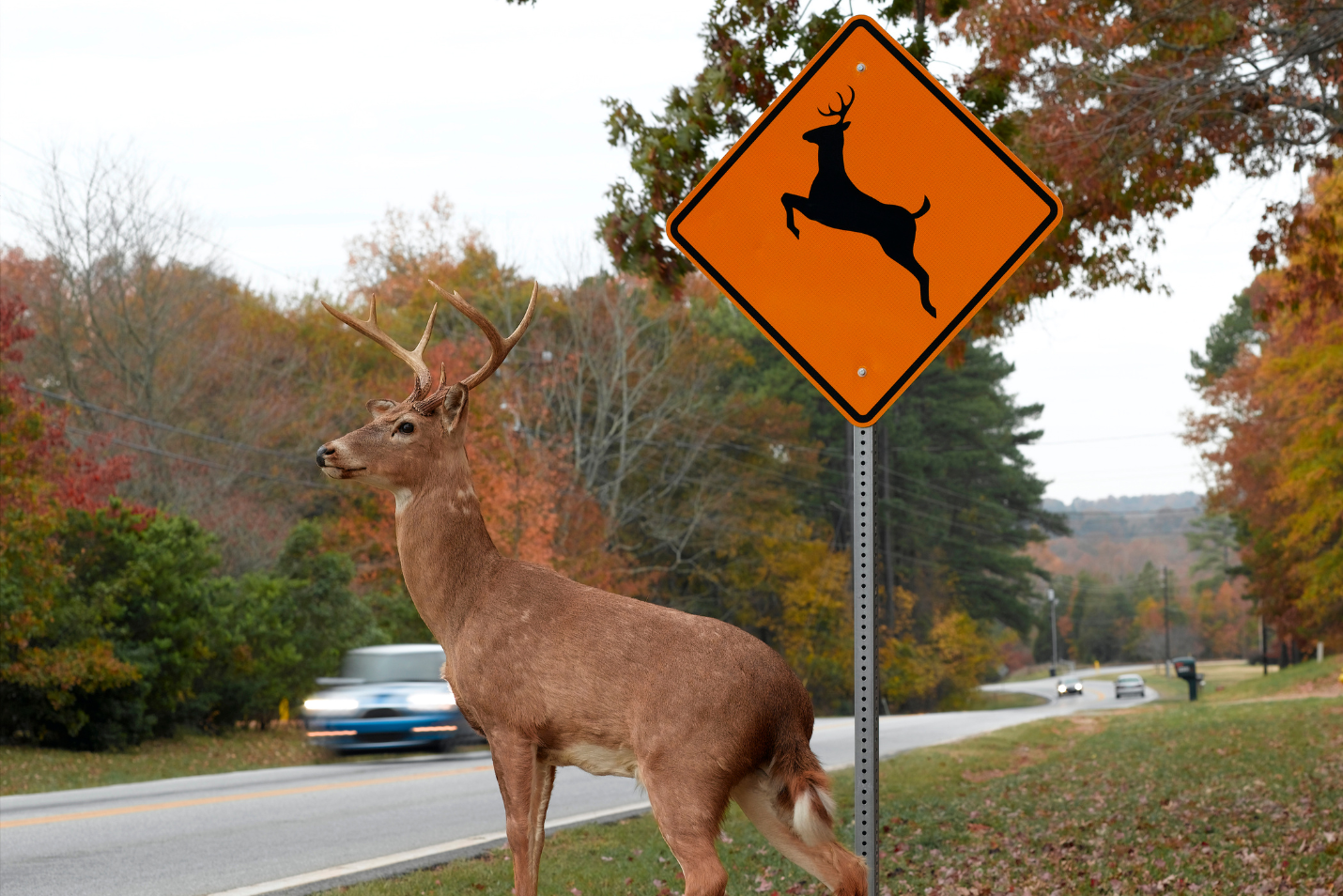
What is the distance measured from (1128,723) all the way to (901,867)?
955 inches

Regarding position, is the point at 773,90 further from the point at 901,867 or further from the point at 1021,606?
the point at 1021,606

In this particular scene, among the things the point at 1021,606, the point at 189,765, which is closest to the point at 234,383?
the point at 189,765

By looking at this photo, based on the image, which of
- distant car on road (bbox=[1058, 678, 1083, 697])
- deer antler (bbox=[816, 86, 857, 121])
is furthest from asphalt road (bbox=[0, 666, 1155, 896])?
distant car on road (bbox=[1058, 678, 1083, 697])

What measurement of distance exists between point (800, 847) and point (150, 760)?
18.0m

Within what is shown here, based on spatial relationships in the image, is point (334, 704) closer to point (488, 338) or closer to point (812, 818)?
point (488, 338)

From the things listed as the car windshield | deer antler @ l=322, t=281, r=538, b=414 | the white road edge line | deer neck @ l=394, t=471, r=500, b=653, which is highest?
deer antler @ l=322, t=281, r=538, b=414

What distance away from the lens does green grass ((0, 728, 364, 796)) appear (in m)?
16.9

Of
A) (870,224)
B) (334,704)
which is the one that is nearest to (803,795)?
(870,224)

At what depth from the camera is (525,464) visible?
Result: 35594mm

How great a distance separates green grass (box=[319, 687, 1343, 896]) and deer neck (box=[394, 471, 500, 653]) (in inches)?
51.4

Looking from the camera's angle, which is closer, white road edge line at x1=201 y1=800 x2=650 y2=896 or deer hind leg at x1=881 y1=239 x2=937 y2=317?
deer hind leg at x1=881 y1=239 x2=937 y2=317

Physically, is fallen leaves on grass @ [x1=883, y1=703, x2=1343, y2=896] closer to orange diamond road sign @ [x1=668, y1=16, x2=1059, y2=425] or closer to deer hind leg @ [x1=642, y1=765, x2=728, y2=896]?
deer hind leg @ [x1=642, y1=765, x2=728, y2=896]

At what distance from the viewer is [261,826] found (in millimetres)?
11273

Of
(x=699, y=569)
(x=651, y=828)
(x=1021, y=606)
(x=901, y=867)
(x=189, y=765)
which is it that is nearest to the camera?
(x=901, y=867)
